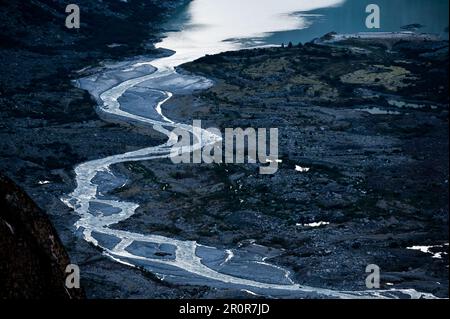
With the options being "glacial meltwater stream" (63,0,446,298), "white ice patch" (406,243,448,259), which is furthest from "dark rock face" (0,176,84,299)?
"white ice patch" (406,243,448,259)

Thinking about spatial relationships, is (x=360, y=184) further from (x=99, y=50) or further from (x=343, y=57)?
(x=99, y=50)

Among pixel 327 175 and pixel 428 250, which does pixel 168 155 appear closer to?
pixel 327 175

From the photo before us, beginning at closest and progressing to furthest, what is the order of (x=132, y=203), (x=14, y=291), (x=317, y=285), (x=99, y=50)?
1. (x=14, y=291)
2. (x=317, y=285)
3. (x=132, y=203)
4. (x=99, y=50)

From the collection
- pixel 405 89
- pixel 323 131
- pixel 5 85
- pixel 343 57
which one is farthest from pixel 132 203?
pixel 343 57

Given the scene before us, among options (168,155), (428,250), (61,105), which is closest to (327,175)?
(168,155)

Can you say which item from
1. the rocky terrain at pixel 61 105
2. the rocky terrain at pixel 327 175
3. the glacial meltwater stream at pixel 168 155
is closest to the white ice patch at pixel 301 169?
the rocky terrain at pixel 327 175

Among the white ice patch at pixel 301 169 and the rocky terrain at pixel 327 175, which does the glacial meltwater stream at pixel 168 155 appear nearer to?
the rocky terrain at pixel 327 175

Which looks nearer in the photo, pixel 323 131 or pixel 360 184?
pixel 360 184

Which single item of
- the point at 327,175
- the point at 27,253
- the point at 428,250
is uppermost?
the point at 27,253
